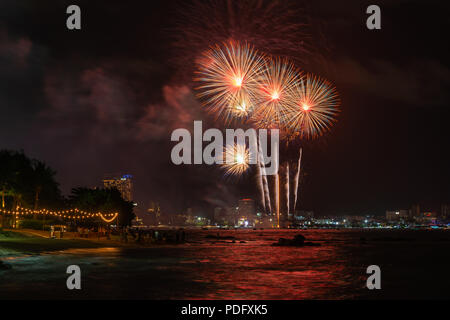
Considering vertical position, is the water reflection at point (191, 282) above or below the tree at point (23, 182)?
below

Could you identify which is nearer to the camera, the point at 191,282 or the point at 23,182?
the point at 191,282

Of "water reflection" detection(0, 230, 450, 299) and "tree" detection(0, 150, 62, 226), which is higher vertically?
"tree" detection(0, 150, 62, 226)

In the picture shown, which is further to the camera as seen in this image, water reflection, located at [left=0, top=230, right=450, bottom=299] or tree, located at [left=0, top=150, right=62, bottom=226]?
tree, located at [left=0, top=150, right=62, bottom=226]

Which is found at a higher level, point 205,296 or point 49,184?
point 49,184

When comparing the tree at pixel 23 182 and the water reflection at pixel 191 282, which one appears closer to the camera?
the water reflection at pixel 191 282

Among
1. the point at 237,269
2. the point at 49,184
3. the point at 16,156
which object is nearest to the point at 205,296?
the point at 237,269
